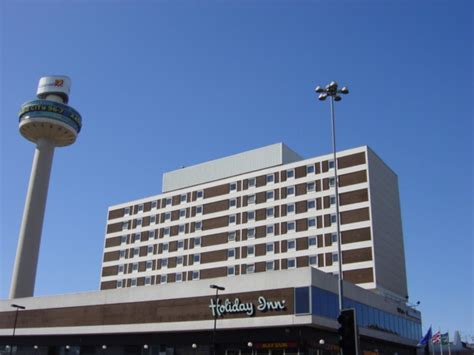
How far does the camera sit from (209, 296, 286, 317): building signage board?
44731 millimetres

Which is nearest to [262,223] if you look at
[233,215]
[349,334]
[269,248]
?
[269,248]

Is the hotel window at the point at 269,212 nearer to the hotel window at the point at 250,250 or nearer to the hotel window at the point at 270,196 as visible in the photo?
the hotel window at the point at 270,196

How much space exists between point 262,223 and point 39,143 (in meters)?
36.1

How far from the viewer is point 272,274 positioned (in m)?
46.1

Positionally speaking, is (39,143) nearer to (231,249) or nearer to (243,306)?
(231,249)

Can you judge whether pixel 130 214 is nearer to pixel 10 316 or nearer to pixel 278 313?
pixel 10 316

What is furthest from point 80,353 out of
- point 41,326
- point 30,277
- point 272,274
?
point 272,274

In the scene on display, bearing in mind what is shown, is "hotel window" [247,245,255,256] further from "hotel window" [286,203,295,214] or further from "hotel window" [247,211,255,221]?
"hotel window" [286,203,295,214]

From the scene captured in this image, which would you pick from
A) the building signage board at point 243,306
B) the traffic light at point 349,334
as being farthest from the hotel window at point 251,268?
the traffic light at point 349,334

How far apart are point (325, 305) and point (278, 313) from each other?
14.4 feet

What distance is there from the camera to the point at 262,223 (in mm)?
76938

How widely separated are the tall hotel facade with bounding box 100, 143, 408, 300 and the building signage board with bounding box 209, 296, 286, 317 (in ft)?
74.6

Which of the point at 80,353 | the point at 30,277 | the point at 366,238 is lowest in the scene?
the point at 80,353

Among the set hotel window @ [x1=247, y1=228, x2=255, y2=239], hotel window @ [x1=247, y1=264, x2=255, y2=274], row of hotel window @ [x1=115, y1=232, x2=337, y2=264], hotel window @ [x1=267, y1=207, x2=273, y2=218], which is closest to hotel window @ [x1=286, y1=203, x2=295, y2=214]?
hotel window @ [x1=267, y1=207, x2=273, y2=218]
